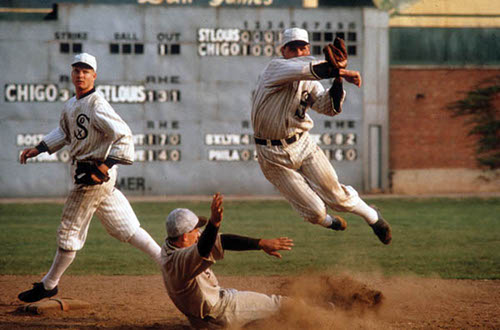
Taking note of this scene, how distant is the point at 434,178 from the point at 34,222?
1338cm

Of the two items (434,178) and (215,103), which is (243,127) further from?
(434,178)

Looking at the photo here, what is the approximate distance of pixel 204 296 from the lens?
18.6ft

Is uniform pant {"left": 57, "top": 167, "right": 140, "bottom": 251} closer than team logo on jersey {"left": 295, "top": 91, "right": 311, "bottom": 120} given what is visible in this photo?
Yes

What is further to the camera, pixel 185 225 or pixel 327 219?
pixel 327 219

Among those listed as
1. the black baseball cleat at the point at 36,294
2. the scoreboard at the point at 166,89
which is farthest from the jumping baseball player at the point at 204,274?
the scoreboard at the point at 166,89

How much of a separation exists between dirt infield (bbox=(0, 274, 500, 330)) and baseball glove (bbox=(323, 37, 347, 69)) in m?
2.07

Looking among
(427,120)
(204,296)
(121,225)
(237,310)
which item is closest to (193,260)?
(204,296)

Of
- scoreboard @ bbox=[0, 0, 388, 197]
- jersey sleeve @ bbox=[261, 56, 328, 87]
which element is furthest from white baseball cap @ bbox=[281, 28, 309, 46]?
scoreboard @ bbox=[0, 0, 388, 197]

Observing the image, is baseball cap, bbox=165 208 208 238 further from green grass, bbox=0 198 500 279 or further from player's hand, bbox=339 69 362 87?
green grass, bbox=0 198 500 279

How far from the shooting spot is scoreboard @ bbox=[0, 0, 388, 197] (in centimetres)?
1980

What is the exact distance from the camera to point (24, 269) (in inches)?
378

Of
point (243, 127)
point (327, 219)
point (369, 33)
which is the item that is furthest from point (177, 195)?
point (327, 219)

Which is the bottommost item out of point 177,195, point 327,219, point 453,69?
point 177,195

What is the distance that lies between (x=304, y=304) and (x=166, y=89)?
1469cm
